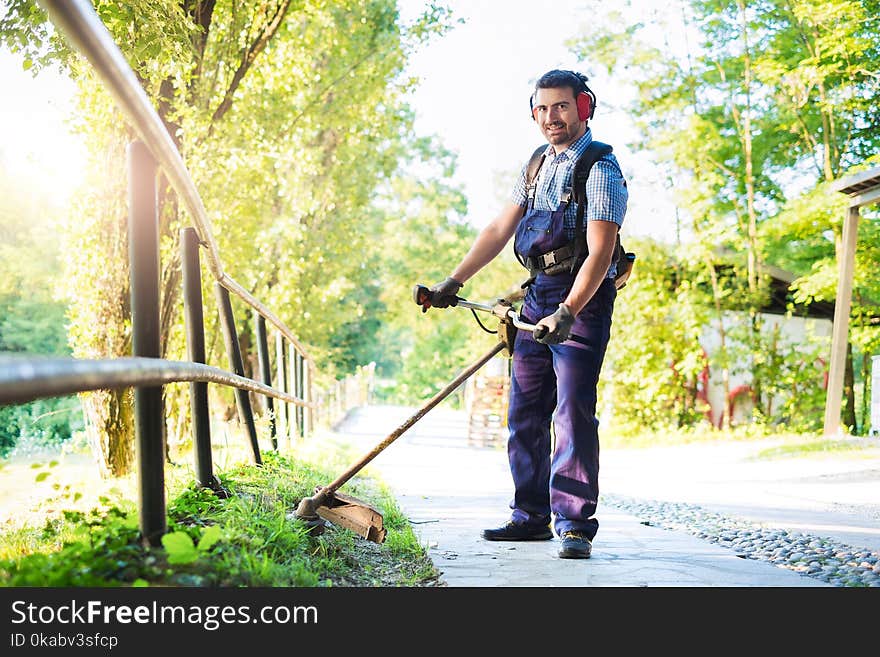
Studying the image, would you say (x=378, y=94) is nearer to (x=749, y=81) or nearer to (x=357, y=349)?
(x=749, y=81)

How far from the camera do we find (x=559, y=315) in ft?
8.05

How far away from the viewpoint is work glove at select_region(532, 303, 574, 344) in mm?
2438

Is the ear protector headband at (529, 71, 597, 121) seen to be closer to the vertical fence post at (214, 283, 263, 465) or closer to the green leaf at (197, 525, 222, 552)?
the vertical fence post at (214, 283, 263, 465)

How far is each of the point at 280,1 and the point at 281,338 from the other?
2111 millimetres

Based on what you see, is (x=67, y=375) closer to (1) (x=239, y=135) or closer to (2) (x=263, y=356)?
(2) (x=263, y=356)

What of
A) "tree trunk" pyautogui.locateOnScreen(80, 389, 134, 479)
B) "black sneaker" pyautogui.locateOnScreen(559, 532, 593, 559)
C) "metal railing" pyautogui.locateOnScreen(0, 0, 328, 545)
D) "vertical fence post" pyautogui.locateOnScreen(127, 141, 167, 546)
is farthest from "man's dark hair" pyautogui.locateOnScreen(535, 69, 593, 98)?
"tree trunk" pyautogui.locateOnScreen(80, 389, 134, 479)

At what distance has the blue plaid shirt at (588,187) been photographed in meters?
2.60

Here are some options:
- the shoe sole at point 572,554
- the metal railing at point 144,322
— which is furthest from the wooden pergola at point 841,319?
the metal railing at point 144,322

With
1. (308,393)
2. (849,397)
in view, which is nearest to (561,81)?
(308,393)

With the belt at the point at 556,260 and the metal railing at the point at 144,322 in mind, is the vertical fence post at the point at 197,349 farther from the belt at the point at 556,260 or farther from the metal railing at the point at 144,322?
the belt at the point at 556,260

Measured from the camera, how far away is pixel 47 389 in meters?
1.04

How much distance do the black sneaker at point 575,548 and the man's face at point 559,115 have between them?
1150 millimetres

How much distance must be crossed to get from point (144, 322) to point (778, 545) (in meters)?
2.20

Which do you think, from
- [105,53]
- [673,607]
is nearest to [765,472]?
[673,607]
